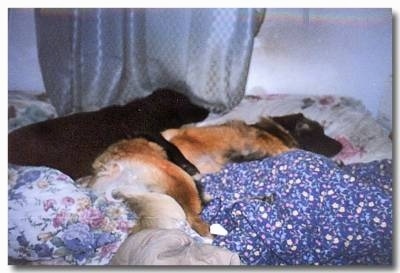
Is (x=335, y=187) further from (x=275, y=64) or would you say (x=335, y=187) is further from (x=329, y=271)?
(x=275, y=64)

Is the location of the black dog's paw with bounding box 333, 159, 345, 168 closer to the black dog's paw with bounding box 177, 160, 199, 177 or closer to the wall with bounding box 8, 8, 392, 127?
the wall with bounding box 8, 8, 392, 127

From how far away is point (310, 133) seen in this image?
2.28 m

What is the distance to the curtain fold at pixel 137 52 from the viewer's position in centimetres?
226

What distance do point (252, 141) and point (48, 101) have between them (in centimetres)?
78

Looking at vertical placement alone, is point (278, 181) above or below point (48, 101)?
below

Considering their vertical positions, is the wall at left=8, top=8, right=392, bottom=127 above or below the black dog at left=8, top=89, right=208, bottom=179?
above

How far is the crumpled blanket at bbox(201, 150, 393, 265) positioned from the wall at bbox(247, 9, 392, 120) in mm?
280

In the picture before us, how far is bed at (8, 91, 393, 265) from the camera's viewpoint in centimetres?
224

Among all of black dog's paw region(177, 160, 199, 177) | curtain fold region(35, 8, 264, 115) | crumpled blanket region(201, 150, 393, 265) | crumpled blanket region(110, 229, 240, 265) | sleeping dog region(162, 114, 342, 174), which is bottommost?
crumpled blanket region(110, 229, 240, 265)

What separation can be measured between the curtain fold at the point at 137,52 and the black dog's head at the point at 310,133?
212 mm

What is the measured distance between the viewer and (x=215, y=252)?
224 cm

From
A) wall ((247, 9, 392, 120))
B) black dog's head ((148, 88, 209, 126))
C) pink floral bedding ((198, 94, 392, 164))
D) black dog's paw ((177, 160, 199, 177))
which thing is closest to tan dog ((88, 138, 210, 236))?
black dog's paw ((177, 160, 199, 177))
